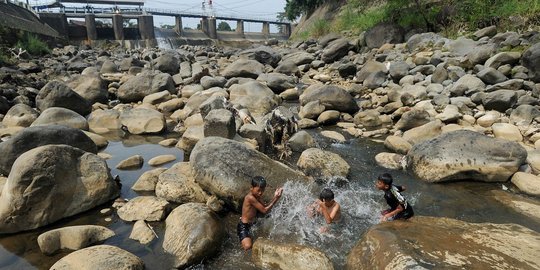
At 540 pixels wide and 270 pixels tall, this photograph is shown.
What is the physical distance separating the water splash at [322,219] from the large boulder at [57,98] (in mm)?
9330

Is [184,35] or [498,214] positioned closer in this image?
[498,214]

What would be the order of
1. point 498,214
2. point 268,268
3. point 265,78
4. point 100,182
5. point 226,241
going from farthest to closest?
1. point 265,78
2. point 100,182
3. point 498,214
4. point 226,241
5. point 268,268

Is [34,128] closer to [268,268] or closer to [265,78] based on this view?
[268,268]

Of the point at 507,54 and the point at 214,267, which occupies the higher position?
the point at 507,54

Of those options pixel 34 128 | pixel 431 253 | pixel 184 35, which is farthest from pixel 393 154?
pixel 184 35

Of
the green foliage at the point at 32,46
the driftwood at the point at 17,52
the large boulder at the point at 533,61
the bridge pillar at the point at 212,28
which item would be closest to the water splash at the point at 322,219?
the large boulder at the point at 533,61

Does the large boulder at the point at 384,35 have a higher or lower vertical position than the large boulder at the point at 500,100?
higher

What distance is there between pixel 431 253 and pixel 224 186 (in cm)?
346

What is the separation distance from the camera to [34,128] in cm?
736

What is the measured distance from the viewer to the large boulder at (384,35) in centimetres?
1951

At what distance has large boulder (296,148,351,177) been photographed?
7.29 meters

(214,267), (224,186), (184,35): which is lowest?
(214,267)

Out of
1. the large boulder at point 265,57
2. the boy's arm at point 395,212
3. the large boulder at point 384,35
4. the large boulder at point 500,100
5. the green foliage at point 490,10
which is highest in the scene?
the green foliage at point 490,10

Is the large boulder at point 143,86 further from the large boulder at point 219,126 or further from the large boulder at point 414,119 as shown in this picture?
the large boulder at point 414,119
